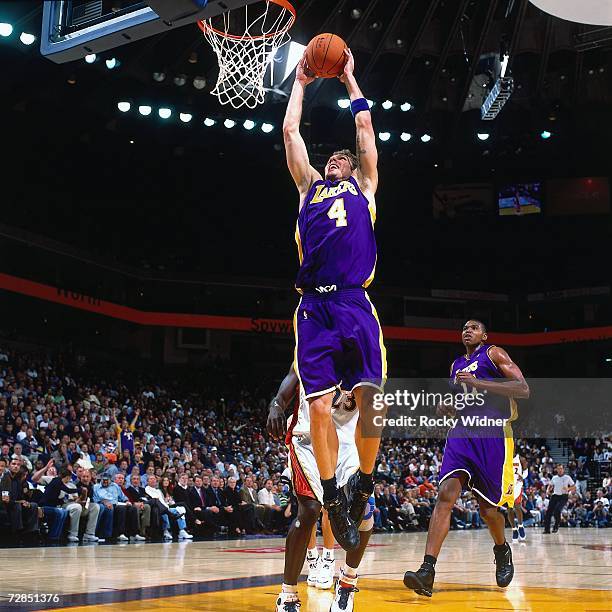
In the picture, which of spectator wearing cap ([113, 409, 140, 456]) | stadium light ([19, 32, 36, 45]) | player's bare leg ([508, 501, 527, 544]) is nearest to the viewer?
stadium light ([19, 32, 36, 45])

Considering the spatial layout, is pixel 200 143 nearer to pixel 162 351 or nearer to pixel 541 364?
pixel 162 351

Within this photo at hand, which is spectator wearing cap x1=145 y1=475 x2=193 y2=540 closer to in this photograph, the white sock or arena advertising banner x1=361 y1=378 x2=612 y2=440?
the white sock

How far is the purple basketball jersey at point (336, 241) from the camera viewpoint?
4559mm

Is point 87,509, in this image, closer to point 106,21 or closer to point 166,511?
point 166,511

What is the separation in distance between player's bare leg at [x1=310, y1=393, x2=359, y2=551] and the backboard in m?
3.31

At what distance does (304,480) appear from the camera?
523 cm

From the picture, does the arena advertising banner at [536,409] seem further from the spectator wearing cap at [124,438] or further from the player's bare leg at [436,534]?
the player's bare leg at [436,534]

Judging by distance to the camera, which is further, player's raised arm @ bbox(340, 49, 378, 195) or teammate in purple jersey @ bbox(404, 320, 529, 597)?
teammate in purple jersey @ bbox(404, 320, 529, 597)

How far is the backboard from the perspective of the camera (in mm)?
6176

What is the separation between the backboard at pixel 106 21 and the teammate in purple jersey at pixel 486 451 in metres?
3.37

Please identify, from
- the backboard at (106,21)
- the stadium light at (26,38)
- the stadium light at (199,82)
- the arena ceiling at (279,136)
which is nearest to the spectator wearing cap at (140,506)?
the backboard at (106,21)

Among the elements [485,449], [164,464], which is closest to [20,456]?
[164,464]

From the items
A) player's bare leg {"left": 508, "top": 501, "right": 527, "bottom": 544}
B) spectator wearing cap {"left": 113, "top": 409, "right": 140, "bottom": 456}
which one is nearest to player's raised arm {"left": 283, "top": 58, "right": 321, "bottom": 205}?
spectator wearing cap {"left": 113, "top": 409, "right": 140, "bottom": 456}

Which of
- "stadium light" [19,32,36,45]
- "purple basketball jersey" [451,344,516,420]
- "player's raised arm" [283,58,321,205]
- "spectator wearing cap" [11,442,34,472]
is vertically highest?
"stadium light" [19,32,36,45]
